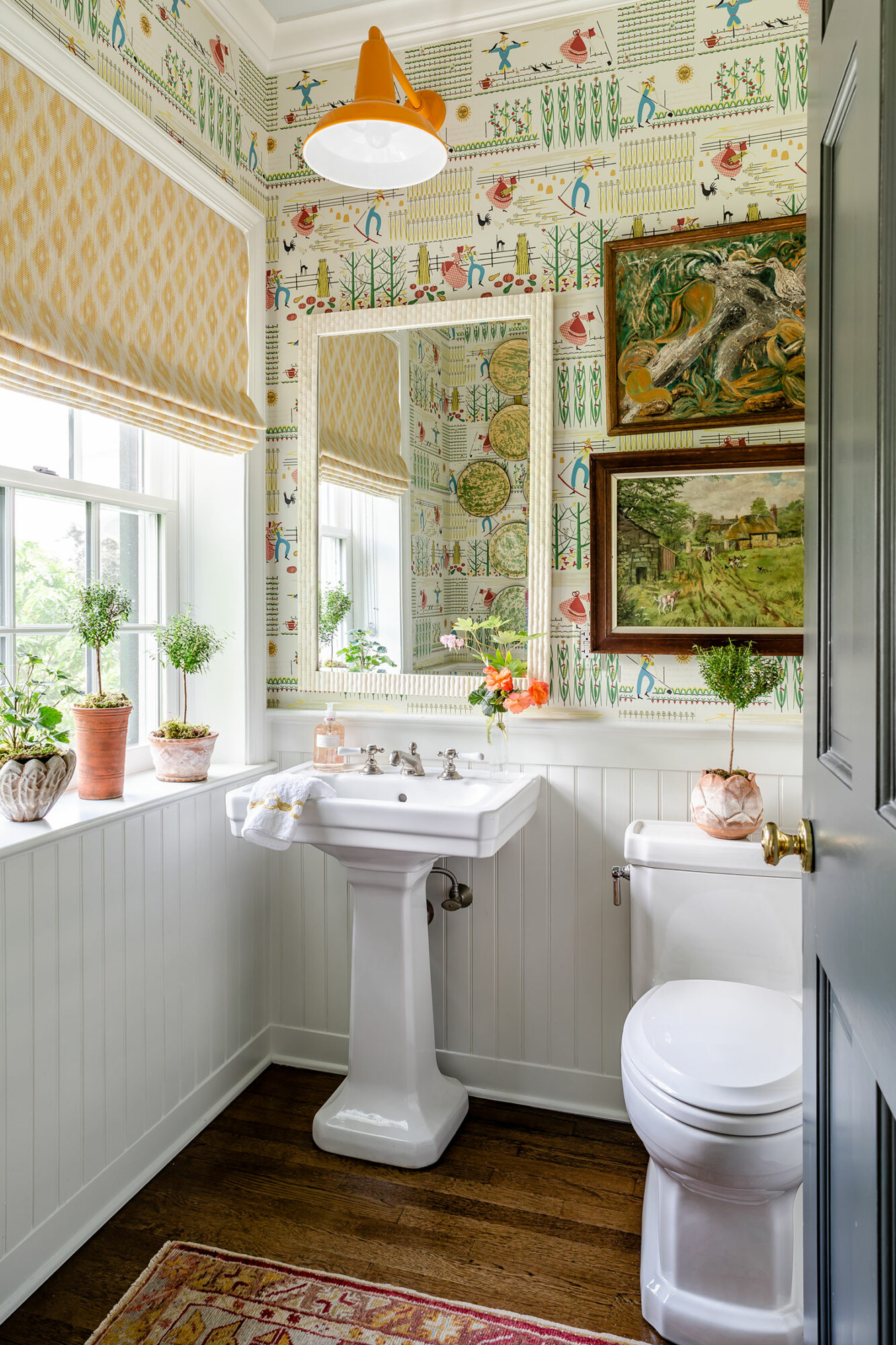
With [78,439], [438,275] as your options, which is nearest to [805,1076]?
[78,439]

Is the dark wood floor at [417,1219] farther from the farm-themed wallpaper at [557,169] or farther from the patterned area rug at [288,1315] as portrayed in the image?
the farm-themed wallpaper at [557,169]

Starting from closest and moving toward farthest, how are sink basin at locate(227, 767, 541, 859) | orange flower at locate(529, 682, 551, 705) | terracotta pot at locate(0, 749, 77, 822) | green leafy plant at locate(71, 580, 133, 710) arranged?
terracotta pot at locate(0, 749, 77, 822) → sink basin at locate(227, 767, 541, 859) → green leafy plant at locate(71, 580, 133, 710) → orange flower at locate(529, 682, 551, 705)

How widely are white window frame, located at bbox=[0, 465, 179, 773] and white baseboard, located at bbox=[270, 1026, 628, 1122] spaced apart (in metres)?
0.98

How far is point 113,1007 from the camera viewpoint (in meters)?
1.90

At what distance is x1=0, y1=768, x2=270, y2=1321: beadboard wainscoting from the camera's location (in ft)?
5.37

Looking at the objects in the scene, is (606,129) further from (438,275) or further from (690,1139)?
(690,1139)

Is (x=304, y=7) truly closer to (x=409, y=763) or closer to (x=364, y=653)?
(x=364, y=653)

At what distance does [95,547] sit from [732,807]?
161 cm

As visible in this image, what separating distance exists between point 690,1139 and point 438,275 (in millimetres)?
2088

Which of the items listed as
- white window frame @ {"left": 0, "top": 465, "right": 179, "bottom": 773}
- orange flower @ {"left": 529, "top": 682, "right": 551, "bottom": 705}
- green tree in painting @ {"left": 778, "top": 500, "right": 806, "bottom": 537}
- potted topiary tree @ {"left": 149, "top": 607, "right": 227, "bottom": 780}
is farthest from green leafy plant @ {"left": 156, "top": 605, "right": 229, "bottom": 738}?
green tree in painting @ {"left": 778, "top": 500, "right": 806, "bottom": 537}

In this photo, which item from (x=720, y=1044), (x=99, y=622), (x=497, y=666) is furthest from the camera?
(x=497, y=666)

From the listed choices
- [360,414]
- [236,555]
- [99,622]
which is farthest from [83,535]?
[360,414]

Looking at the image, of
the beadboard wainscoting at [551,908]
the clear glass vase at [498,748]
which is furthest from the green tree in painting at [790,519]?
the clear glass vase at [498,748]

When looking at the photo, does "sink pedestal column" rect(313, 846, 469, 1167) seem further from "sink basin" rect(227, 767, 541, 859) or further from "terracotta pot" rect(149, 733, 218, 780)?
"terracotta pot" rect(149, 733, 218, 780)
